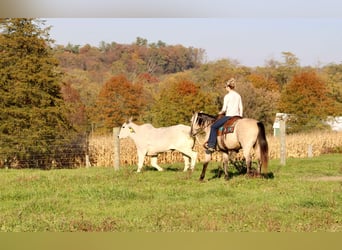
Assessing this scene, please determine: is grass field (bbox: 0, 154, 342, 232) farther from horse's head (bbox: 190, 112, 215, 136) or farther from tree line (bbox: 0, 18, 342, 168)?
tree line (bbox: 0, 18, 342, 168)

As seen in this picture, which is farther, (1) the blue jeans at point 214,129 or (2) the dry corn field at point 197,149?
(2) the dry corn field at point 197,149

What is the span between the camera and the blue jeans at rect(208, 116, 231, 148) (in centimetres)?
1216

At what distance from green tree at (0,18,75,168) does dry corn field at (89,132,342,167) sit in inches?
61.2

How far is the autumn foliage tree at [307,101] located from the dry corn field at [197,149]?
11.3 metres

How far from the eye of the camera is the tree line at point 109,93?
73.3 ft

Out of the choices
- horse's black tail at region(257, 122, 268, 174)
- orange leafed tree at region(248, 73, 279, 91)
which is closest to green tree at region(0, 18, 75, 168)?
horse's black tail at region(257, 122, 268, 174)

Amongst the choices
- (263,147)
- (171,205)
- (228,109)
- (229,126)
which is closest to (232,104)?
(228,109)

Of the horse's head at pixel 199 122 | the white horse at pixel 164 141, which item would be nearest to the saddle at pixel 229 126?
the horse's head at pixel 199 122

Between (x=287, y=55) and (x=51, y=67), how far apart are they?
4566 centimetres

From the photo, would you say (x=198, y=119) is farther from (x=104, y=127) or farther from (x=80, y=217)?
(x=104, y=127)

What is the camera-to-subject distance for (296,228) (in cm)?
686

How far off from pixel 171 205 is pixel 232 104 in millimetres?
4290

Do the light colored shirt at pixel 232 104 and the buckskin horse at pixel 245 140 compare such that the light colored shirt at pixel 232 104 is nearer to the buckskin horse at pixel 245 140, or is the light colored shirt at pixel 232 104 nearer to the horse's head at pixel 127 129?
the buckskin horse at pixel 245 140

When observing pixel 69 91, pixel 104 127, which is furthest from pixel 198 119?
pixel 69 91
